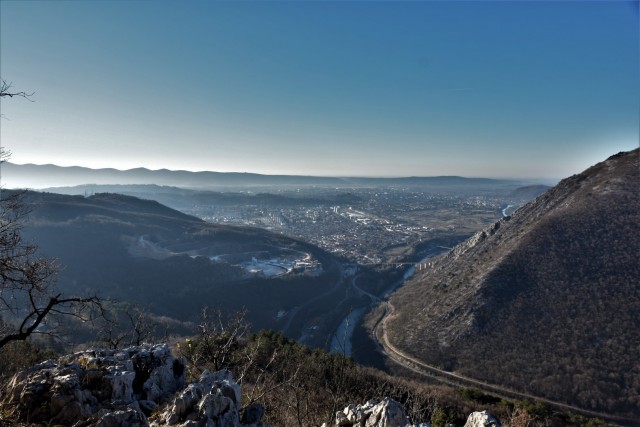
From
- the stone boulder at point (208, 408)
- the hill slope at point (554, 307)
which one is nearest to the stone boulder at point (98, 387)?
the stone boulder at point (208, 408)

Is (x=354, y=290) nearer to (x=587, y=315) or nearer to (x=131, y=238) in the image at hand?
(x=587, y=315)

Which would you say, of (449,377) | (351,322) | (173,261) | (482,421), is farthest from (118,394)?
(173,261)

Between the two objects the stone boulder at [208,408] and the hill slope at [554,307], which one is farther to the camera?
the hill slope at [554,307]

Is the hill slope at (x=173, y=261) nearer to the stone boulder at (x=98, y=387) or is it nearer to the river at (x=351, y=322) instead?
the river at (x=351, y=322)

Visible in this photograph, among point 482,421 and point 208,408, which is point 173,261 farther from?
point 482,421

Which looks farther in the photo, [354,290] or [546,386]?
[354,290]

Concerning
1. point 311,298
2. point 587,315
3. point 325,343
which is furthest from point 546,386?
point 311,298
